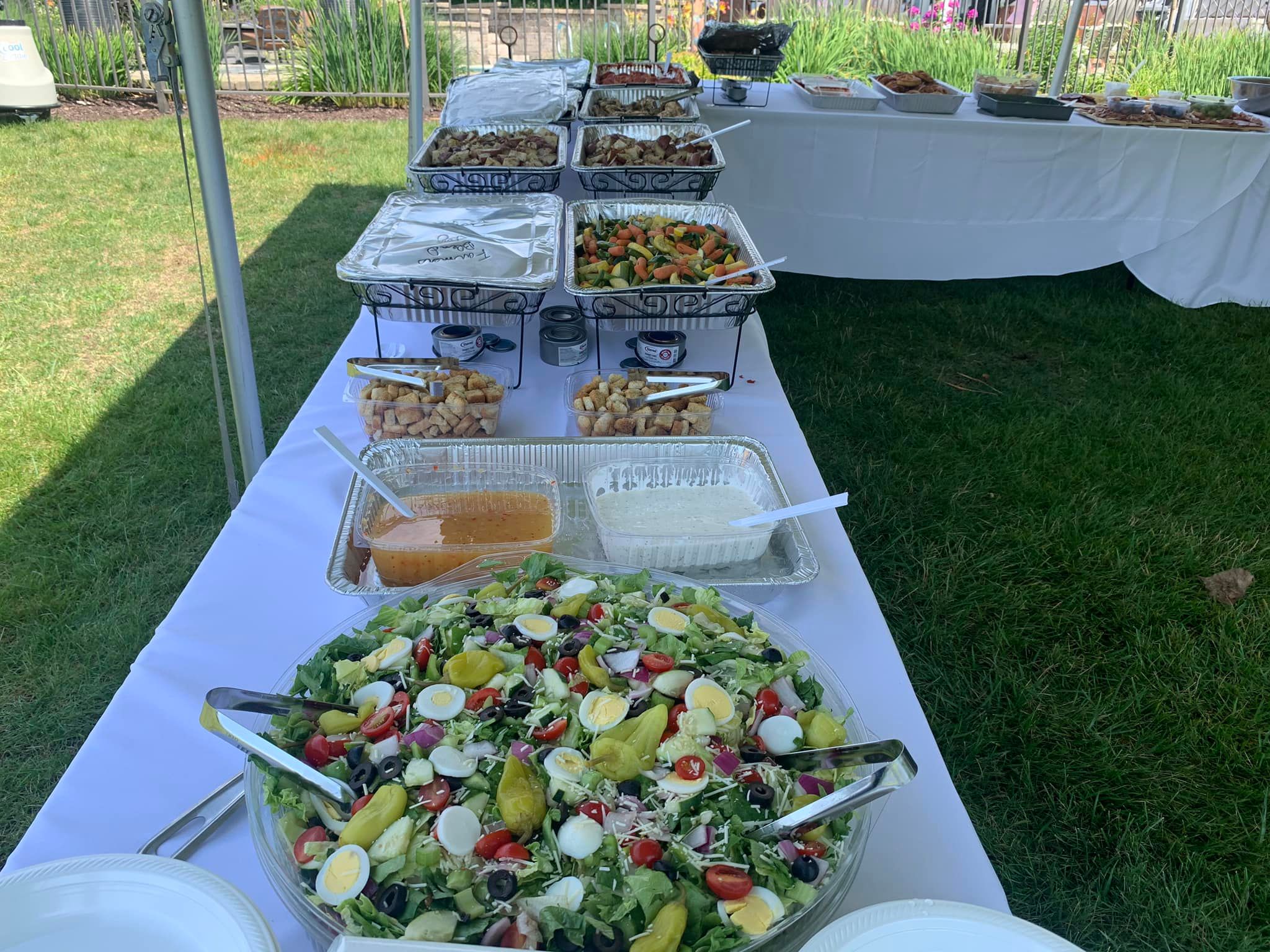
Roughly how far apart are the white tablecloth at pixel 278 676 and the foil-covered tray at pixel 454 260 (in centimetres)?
23

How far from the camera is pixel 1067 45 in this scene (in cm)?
361

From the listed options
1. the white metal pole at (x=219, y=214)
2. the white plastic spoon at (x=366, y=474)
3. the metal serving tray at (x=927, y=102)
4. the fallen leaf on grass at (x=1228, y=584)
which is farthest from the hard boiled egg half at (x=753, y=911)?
the metal serving tray at (x=927, y=102)

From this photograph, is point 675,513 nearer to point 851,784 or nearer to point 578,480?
point 578,480

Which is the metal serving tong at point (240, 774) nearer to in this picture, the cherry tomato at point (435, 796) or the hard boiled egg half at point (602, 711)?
the cherry tomato at point (435, 796)

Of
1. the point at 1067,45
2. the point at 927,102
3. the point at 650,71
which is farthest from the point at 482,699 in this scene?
the point at 1067,45

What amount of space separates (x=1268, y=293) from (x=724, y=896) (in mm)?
4358

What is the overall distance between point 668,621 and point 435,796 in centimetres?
27

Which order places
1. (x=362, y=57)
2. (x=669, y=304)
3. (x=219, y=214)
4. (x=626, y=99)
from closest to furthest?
(x=219, y=214) < (x=669, y=304) < (x=626, y=99) < (x=362, y=57)

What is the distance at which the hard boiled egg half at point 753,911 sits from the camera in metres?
0.60

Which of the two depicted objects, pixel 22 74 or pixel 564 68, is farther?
pixel 22 74

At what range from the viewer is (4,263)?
4211mm

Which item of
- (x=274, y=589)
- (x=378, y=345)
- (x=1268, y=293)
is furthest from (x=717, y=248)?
(x=1268, y=293)

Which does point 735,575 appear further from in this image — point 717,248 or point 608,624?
point 717,248

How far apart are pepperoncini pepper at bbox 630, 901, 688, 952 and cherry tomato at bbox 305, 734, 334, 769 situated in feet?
0.96
